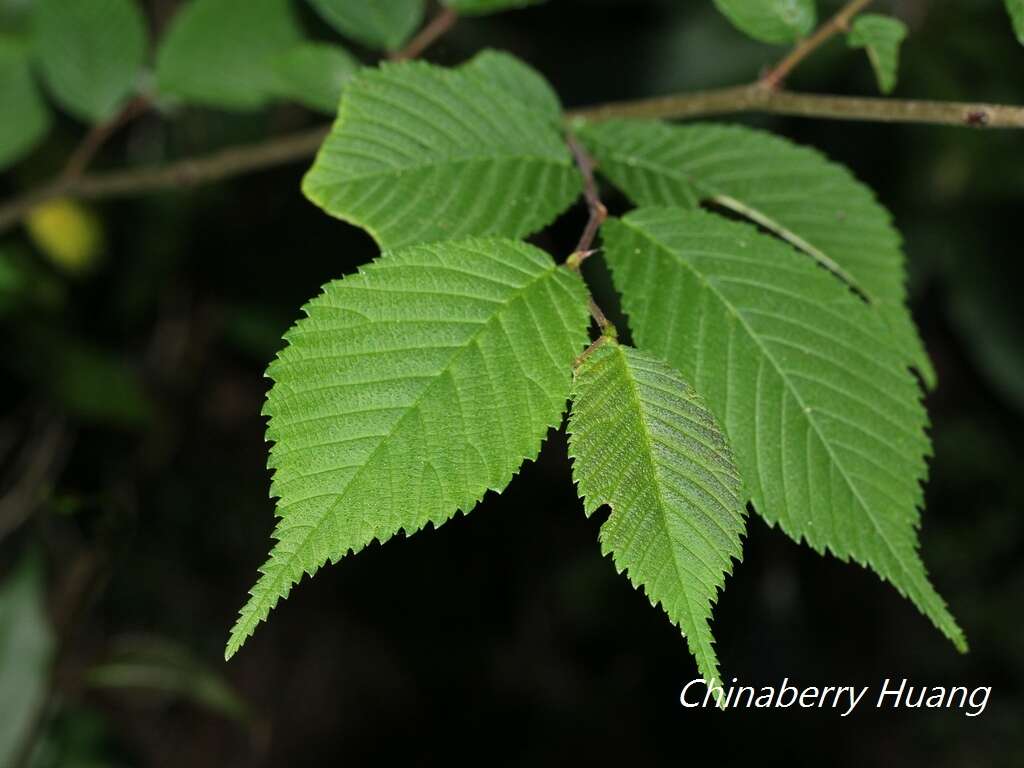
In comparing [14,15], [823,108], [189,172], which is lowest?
[14,15]

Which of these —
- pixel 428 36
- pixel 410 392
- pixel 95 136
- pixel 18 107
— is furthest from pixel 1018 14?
pixel 18 107

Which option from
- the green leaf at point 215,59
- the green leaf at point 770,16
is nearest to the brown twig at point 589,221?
the green leaf at point 770,16

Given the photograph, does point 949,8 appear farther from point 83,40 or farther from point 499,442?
point 499,442

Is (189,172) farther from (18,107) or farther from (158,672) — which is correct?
(158,672)

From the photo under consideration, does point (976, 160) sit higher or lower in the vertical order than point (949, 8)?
lower

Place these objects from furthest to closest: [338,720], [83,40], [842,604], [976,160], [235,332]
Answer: [338,720], [842,604], [235,332], [976,160], [83,40]

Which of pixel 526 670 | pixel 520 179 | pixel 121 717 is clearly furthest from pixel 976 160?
pixel 121 717

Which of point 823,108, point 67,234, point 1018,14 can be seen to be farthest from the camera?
point 67,234
